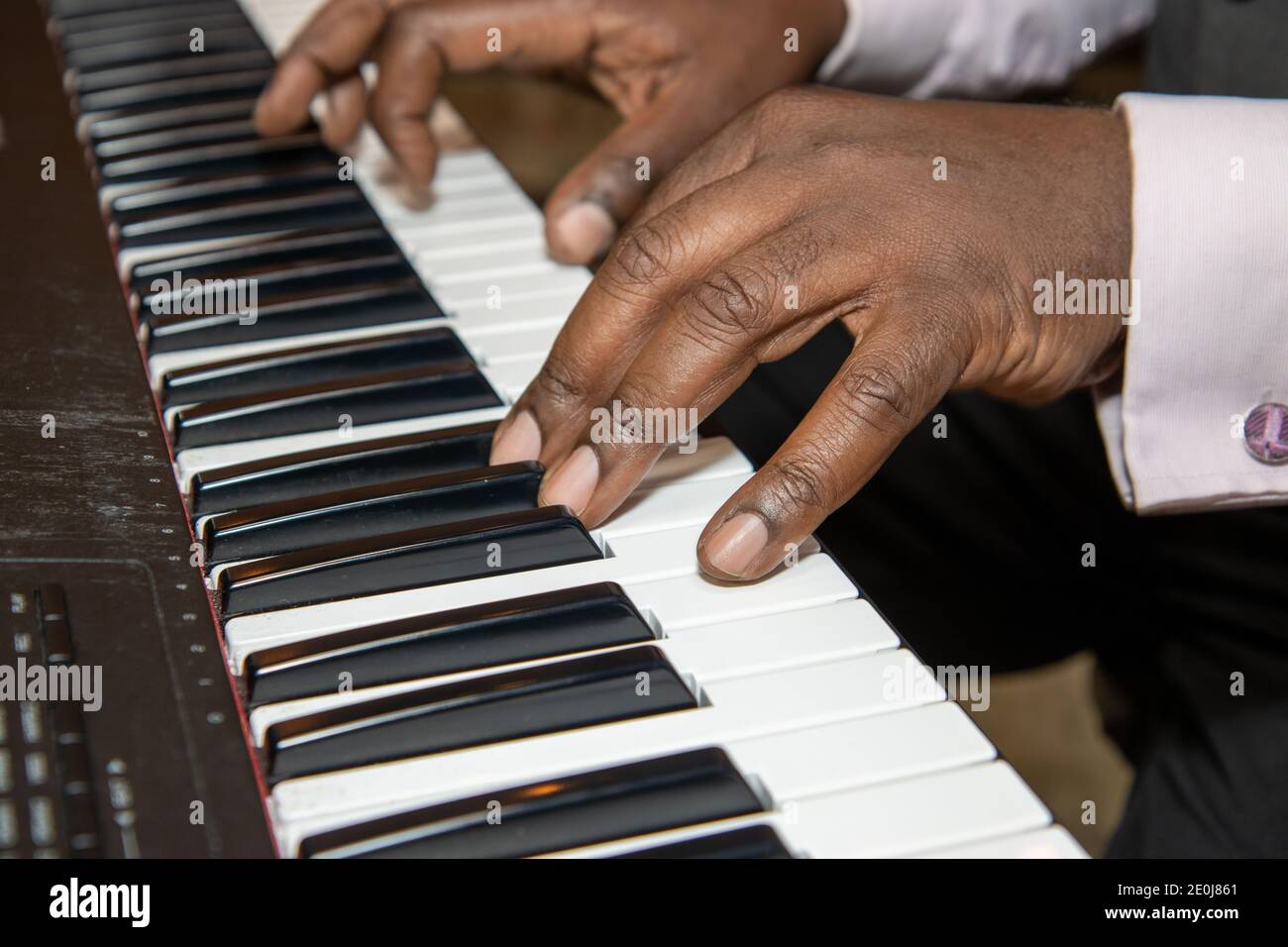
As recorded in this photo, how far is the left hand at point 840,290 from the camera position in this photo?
736 millimetres

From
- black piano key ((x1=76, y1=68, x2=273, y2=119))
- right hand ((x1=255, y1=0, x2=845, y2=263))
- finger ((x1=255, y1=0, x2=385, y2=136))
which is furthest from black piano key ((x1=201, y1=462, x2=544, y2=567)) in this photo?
black piano key ((x1=76, y1=68, x2=273, y2=119))

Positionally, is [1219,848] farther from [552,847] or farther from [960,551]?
[552,847]

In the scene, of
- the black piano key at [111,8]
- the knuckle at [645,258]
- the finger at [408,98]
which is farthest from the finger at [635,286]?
the black piano key at [111,8]

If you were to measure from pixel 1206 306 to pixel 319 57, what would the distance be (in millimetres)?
812

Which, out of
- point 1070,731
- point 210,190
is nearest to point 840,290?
point 210,190

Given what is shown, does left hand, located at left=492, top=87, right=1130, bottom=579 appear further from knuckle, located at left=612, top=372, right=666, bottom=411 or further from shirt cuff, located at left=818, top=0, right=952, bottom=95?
shirt cuff, located at left=818, top=0, right=952, bottom=95

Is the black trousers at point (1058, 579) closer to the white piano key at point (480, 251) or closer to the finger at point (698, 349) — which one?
the white piano key at point (480, 251)

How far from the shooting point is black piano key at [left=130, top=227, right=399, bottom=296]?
1.04 meters

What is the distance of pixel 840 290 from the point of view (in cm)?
77

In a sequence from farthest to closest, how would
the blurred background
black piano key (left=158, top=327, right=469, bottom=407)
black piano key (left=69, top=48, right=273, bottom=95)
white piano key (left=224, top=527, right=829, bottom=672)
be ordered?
the blurred background
black piano key (left=69, top=48, right=273, bottom=95)
black piano key (left=158, top=327, right=469, bottom=407)
white piano key (left=224, top=527, right=829, bottom=672)

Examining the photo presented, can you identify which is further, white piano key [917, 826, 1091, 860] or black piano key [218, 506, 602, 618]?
black piano key [218, 506, 602, 618]

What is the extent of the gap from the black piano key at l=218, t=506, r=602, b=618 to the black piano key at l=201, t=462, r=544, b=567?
16 millimetres

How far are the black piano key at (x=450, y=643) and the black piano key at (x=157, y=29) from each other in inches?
39.9
